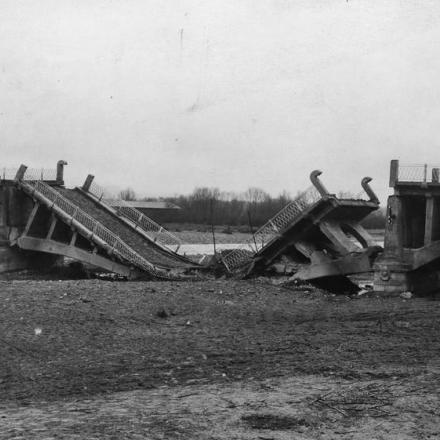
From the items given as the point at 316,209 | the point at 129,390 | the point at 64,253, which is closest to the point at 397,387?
the point at 129,390

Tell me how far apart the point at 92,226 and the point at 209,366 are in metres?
16.1

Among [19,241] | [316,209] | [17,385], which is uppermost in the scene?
[316,209]

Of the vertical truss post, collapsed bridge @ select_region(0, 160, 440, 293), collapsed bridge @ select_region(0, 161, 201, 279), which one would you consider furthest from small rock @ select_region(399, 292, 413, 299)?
the vertical truss post

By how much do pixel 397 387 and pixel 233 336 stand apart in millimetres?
4929

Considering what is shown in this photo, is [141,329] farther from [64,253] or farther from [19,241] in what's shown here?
[19,241]

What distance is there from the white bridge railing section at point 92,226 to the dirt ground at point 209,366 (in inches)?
222

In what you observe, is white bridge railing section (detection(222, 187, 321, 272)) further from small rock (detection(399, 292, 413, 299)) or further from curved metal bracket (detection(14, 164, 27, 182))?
curved metal bracket (detection(14, 164, 27, 182))

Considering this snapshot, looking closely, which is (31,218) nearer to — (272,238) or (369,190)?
(272,238)

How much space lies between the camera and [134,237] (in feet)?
98.8

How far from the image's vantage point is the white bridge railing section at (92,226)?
26.5 m

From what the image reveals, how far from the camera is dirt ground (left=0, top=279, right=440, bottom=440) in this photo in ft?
29.7

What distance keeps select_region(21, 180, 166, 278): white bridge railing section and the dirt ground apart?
5.65 metres

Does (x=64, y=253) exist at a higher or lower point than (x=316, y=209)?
lower

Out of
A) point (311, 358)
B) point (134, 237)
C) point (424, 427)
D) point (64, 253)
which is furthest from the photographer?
Result: point (134, 237)
